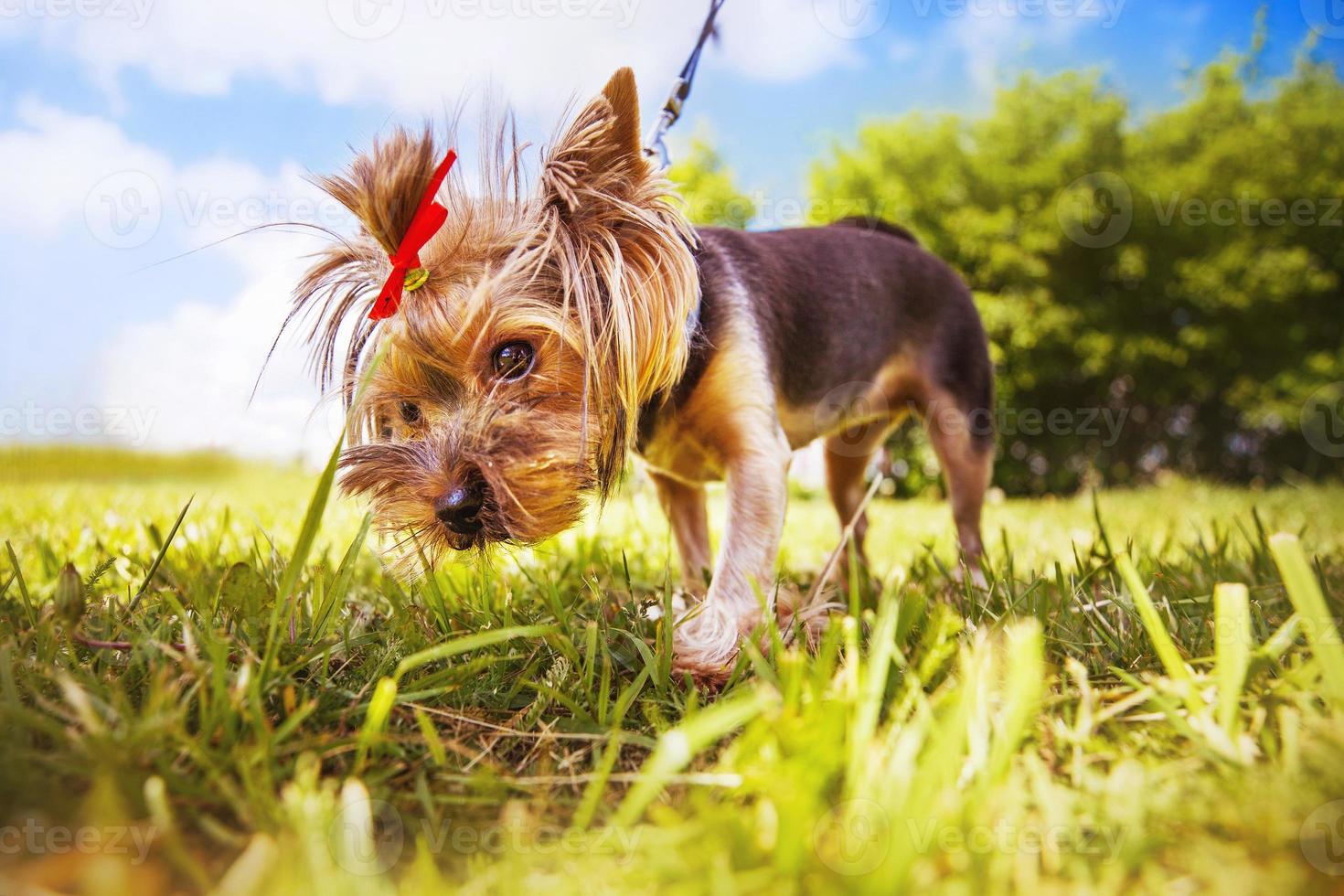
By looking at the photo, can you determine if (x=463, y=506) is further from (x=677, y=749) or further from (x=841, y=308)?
(x=841, y=308)

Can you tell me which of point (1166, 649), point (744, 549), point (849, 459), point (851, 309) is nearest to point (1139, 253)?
point (849, 459)

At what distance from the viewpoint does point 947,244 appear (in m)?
15.5

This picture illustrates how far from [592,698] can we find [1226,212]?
19.0 m

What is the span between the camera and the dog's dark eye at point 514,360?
2533 millimetres

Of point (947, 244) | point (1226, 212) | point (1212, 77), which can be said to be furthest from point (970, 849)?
point (1212, 77)

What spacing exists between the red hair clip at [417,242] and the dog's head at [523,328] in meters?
0.03

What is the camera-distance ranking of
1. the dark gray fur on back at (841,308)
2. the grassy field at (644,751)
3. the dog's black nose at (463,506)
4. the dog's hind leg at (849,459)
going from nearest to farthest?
the grassy field at (644,751)
the dog's black nose at (463,506)
the dark gray fur on back at (841,308)
the dog's hind leg at (849,459)

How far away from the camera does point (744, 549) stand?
2.65 meters

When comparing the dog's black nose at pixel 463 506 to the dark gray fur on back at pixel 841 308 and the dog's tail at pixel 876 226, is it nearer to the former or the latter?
the dark gray fur on back at pixel 841 308

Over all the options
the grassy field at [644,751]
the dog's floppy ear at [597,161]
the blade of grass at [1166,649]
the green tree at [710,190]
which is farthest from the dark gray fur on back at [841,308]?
the green tree at [710,190]

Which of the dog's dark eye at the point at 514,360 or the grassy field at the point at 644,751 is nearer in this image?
the grassy field at the point at 644,751

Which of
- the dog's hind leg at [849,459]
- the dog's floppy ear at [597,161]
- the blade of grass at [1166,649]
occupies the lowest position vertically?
the dog's hind leg at [849,459]

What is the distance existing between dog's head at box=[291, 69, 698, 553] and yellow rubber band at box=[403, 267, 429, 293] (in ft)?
0.07

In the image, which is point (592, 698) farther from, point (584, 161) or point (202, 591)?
point (584, 161)
